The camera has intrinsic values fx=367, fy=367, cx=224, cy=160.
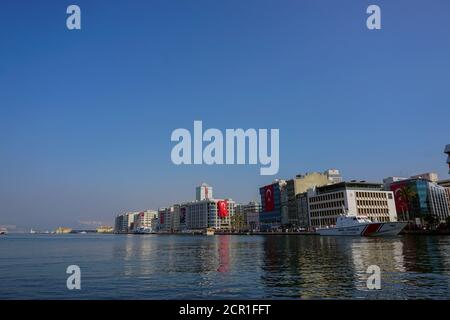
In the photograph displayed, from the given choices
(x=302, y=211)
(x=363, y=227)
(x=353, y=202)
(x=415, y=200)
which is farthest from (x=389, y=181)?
(x=363, y=227)

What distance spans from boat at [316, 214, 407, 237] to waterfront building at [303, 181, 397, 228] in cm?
2773

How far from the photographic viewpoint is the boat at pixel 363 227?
112375 millimetres

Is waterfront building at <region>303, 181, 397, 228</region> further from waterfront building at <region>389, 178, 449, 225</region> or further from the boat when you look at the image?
the boat

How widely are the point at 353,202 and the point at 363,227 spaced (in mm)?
43861

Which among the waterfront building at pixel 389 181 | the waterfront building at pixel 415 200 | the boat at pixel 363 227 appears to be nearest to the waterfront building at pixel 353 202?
the waterfront building at pixel 415 200

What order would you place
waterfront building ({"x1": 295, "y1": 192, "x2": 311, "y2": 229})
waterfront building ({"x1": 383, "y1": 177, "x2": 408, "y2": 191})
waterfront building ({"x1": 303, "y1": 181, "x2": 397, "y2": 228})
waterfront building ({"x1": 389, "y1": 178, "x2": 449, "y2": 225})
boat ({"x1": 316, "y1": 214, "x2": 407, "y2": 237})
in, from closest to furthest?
boat ({"x1": 316, "y1": 214, "x2": 407, "y2": 237}), waterfront building ({"x1": 303, "y1": 181, "x2": 397, "y2": 228}), waterfront building ({"x1": 389, "y1": 178, "x2": 449, "y2": 225}), waterfront building ({"x1": 383, "y1": 177, "x2": 408, "y2": 191}), waterfront building ({"x1": 295, "y1": 192, "x2": 311, "y2": 229})

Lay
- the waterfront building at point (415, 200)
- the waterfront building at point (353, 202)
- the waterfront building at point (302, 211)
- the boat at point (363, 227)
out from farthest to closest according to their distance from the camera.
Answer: the waterfront building at point (302, 211) < the waterfront building at point (415, 200) < the waterfront building at point (353, 202) < the boat at point (363, 227)

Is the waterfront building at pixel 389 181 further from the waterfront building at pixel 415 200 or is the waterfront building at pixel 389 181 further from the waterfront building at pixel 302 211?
the waterfront building at pixel 302 211

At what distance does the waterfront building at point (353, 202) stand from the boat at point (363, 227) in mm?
27727

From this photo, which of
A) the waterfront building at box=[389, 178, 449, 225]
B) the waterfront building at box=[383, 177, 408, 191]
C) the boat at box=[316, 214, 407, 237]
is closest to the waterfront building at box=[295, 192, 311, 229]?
the waterfront building at box=[383, 177, 408, 191]

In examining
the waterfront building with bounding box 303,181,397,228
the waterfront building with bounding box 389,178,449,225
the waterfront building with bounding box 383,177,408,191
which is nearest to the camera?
the waterfront building with bounding box 303,181,397,228

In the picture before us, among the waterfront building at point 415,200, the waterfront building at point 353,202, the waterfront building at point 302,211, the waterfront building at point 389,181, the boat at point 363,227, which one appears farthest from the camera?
the waterfront building at point 302,211

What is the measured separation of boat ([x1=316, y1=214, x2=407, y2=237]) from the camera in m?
112
